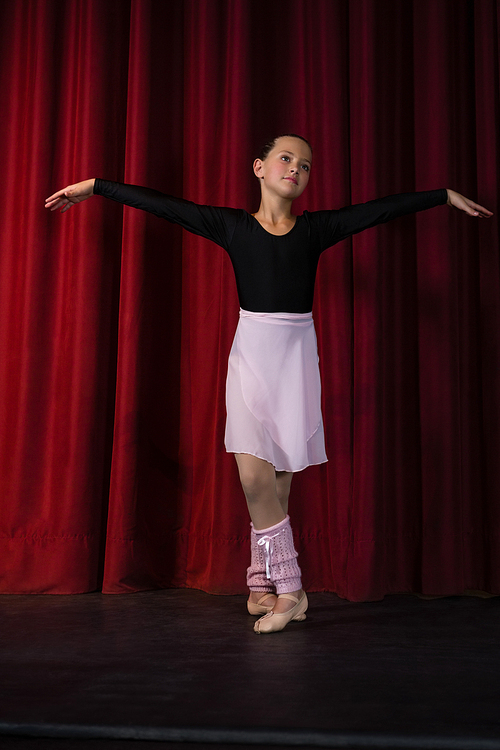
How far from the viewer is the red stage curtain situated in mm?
2242

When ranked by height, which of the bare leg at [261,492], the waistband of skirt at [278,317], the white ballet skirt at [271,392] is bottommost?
the bare leg at [261,492]

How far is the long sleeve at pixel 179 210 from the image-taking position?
189 centimetres

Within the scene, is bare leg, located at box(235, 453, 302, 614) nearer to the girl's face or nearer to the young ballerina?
the young ballerina

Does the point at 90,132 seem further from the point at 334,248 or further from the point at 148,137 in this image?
the point at 334,248

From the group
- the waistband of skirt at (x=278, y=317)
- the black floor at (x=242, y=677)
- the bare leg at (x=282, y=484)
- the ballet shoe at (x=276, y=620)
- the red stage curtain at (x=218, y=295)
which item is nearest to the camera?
the black floor at (x=242, y=677)

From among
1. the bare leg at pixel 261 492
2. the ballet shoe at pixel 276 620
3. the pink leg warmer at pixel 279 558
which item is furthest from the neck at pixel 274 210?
the ballet shoe at pixel 276 620

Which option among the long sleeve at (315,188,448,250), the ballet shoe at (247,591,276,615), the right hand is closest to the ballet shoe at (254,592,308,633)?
the ballet shoe at (247,591,276,615)

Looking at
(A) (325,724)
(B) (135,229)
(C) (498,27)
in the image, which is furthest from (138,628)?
(C) (498,27)

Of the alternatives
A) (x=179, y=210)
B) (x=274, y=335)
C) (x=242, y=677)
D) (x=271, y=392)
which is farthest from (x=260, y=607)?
(x=179, y=210)

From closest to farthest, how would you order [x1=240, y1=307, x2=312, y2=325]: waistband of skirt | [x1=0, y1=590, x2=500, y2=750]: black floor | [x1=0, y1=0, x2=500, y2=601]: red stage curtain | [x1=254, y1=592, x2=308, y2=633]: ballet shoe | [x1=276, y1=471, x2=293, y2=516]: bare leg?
[x1=0, y1=590, x2=500, y2=750]: black floor < [x1=254, y1=592, x2=308, y2=633]: ballet shoe < [x1=240, y1=307, x2=312, y2=325]: waistband of skirt < [x1=276, y1=471, x2=293, y2=516]: bare leg < [x1=0, y1=0, x2=500, y2=601]: red stage curtain

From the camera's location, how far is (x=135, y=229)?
91.2 inches

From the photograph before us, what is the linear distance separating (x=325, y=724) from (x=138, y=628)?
78 centimetres

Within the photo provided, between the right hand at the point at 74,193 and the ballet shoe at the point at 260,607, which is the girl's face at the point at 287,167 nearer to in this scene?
the right hand at the point at 74,193

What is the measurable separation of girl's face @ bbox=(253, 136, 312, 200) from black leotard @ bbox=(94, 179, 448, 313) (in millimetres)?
98
